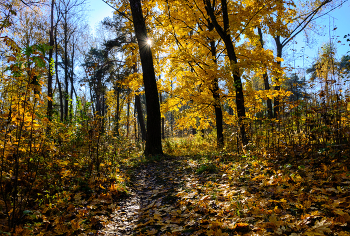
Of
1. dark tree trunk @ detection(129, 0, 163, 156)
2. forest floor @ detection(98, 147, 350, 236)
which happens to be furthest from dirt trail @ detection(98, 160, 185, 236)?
dark tree trunk @ detection(129, 0, 163, 156)

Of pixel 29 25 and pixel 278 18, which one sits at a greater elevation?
pixel 29 25

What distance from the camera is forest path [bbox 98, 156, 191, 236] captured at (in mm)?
2671

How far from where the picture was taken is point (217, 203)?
2865mm

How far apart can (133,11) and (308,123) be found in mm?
6823

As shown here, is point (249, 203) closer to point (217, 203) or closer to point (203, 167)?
point (217, 203)

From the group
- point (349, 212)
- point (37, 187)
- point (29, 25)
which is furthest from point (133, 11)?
point (29, 25)

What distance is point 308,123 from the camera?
13.1 feet

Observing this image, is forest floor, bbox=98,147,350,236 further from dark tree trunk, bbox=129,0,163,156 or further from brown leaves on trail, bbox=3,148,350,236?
dark tree trunk, bbox=129,0,163,156

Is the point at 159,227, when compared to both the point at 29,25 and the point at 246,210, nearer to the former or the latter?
the point at 246,210

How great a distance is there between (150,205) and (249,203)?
172cm

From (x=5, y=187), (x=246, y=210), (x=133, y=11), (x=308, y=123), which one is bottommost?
(x=246, y=210)

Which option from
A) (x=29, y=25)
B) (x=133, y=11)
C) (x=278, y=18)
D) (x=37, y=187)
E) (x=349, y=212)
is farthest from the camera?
(x=29, y=25)

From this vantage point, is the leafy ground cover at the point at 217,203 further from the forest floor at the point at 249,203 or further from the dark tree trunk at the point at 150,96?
the dark tree trunk at the point at 150,96

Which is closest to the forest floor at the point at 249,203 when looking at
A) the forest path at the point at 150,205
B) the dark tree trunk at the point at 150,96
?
the forest path at the point at 150,205
